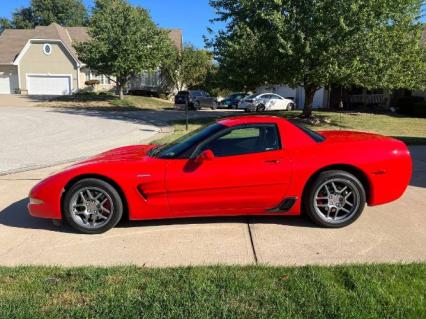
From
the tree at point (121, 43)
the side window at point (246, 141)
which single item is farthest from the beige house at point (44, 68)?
the side window at point (246, 141)

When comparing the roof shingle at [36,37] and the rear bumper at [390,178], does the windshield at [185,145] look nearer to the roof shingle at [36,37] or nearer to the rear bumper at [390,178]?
the rear bumper at [390,178]

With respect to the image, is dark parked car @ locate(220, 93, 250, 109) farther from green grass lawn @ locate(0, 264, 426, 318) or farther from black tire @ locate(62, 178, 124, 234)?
green grass lawn @ locate(0, 264, 426, 318)

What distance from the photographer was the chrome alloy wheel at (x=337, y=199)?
5.29 m

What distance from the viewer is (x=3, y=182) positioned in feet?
25.9

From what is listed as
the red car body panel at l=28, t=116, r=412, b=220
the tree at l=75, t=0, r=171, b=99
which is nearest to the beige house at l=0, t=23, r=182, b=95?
the tree at l=75, t=0, r=171, b=99

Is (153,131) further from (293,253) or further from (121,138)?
(293,253)

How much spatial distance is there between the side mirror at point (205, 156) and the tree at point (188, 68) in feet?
131

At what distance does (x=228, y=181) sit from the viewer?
517cm

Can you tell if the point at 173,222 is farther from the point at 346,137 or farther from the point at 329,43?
the point at 329,43

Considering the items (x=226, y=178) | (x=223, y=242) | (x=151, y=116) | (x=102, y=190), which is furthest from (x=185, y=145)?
(x=151, y=116)

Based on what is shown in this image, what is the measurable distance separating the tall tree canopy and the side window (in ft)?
255

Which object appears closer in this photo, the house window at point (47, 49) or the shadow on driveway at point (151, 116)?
the shadow on driveway at point (151, 116)

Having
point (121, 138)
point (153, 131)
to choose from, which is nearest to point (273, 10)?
point (153, 131)

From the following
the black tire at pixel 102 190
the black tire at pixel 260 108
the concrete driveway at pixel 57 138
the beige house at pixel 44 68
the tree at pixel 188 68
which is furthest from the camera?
the tree at pixel 188 68
